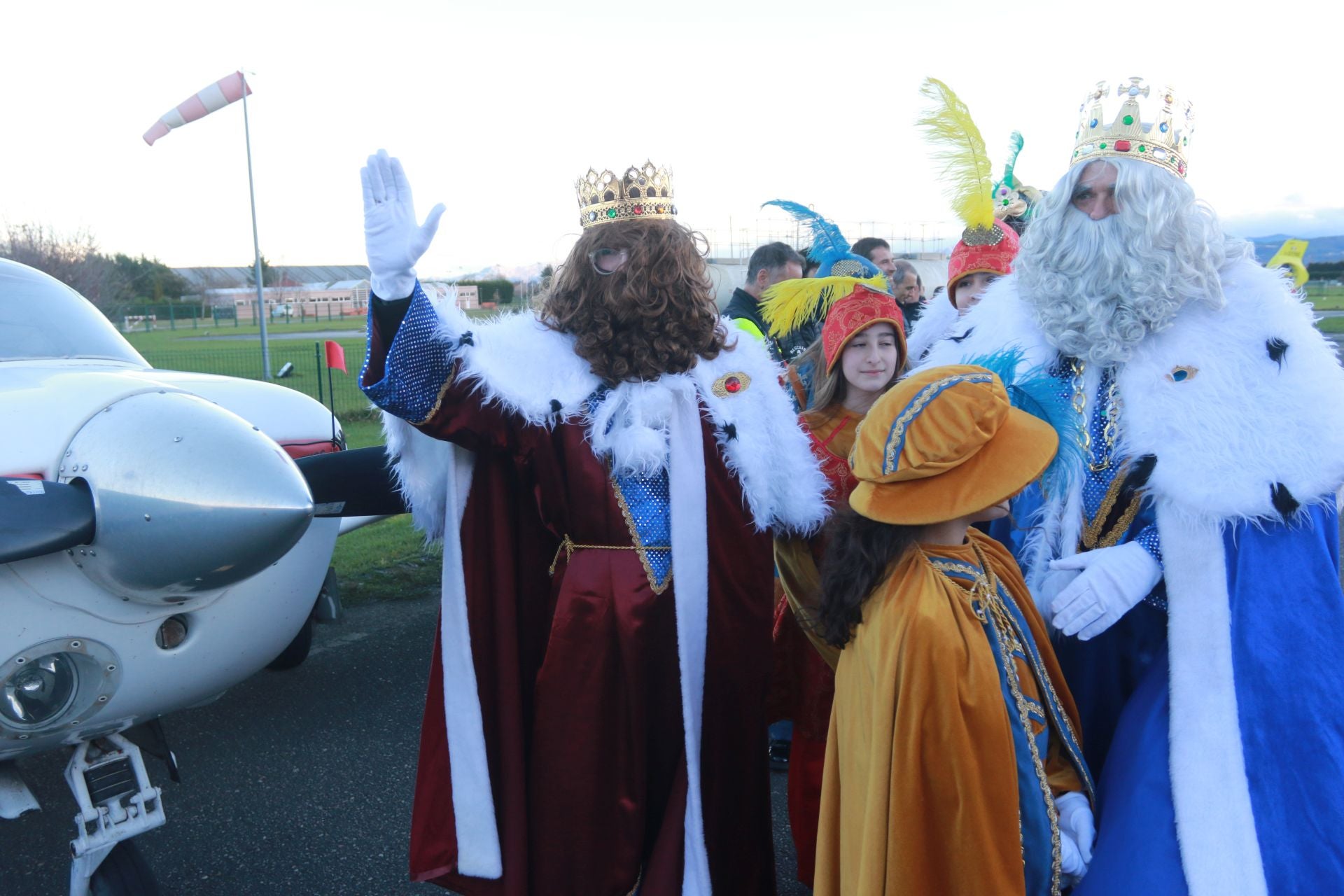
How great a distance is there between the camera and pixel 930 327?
12.3 feet

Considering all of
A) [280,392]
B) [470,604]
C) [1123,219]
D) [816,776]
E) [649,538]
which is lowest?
[816,776]

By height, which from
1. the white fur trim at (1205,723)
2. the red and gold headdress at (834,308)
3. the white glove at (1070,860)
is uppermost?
the red and gold headdress at (834,308)

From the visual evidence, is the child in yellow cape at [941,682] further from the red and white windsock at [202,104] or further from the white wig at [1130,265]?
the red and white windsock at [202,104]

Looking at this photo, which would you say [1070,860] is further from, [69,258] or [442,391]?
[69,258]

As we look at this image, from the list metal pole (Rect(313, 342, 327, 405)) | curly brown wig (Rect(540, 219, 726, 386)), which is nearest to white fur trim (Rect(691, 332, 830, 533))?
curly brown wig (Rect(540, 219, 726, 386))

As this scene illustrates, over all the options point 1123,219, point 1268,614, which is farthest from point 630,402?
point 1268,614

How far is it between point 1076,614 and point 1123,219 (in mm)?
985

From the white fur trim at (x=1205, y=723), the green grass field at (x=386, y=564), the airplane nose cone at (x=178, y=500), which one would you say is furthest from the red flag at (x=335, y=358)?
the white fur trim at (x=1205, y=723)

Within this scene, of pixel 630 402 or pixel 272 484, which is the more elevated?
pixel 630 402

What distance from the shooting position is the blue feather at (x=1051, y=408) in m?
2.24

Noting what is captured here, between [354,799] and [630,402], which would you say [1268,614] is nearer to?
[630,402]

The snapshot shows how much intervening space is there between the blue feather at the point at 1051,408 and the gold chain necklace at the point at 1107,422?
2 centimetres

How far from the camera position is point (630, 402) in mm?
2383

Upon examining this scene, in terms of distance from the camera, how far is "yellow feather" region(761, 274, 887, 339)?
3303 millimetres
